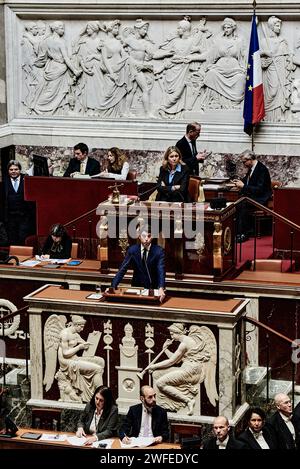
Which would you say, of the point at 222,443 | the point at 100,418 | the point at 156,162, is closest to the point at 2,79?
the point at 156,162

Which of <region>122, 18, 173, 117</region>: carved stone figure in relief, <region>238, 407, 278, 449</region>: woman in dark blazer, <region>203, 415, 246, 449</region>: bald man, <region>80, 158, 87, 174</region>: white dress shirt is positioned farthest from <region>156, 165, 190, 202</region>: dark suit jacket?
<region>122, 18, 173, 117</region>: carved stone figure in relief

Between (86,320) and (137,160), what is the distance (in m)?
5.90

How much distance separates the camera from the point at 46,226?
16.6 m

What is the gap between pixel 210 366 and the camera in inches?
504

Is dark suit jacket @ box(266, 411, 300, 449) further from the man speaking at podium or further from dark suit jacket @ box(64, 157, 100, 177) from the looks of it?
dark suit jacket @ box(64, 157, 100, 177)

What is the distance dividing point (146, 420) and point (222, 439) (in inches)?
35.3

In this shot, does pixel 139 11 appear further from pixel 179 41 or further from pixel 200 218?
pixel 200 218

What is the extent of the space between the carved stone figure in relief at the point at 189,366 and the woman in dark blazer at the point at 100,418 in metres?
0.75

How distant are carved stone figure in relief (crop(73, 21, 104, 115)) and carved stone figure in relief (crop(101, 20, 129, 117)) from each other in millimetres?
91

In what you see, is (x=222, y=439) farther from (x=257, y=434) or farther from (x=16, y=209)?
(x=16, y=209)

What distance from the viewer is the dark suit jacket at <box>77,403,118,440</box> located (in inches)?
479

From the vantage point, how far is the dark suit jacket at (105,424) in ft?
39.9

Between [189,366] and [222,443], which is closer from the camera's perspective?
[222,443]

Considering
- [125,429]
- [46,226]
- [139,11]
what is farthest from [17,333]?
[139,11]
